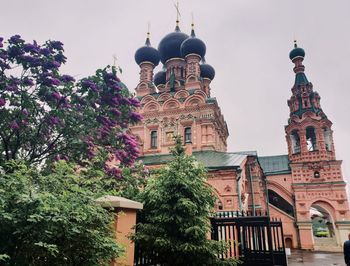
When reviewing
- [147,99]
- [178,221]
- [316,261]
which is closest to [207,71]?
[147,99]

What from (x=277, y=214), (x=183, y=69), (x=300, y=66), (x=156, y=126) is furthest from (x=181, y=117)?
(x=300, y=66)

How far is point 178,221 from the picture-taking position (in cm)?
587

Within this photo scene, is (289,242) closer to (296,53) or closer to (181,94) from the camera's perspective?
(181,94)

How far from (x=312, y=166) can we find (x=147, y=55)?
18.8 meters

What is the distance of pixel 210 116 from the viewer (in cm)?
2247

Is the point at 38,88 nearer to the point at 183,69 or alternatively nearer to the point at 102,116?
the point at 102,116

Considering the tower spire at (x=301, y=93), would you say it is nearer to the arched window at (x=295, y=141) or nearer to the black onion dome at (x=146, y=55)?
the arched window at (x=295, y=141)

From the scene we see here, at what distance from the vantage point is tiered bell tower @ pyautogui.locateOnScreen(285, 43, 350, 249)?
2358cm

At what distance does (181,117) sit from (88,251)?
66.5ft

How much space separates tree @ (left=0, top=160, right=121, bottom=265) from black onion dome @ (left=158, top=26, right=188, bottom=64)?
85.7 ft

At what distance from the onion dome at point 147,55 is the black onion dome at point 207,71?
490 cm

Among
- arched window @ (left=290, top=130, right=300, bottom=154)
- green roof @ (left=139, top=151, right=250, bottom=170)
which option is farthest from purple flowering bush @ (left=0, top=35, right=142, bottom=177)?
arched window @ (left=290, top=130, right=300, bottom=154)

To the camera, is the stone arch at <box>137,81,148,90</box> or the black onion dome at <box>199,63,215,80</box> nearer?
the stone arch at <box>137,81,148,90</box>

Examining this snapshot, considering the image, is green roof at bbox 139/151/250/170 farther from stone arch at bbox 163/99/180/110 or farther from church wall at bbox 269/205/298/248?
church wall at bbox 269/205/298/248
